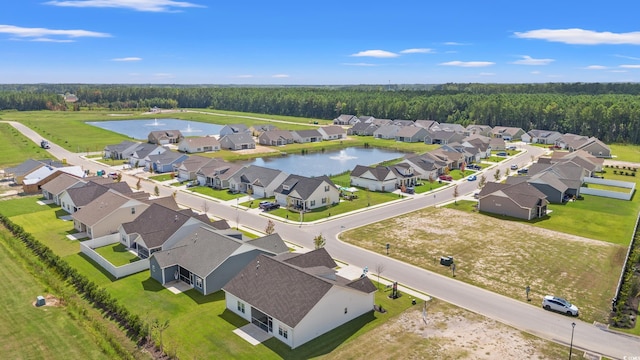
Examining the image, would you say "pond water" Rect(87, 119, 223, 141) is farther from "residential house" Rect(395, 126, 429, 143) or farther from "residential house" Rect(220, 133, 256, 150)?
"residential house" Rect(395, 126, 429, 143)

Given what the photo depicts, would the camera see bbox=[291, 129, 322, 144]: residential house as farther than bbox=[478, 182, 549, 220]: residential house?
Yes

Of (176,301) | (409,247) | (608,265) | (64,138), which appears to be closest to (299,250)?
(409,247)

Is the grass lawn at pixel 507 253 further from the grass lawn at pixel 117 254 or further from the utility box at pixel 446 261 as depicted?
the grass lawn at pixel 117 254

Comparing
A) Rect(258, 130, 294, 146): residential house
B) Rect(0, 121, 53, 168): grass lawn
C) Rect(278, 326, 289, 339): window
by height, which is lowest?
Rect(278, 326, 289, 339): window

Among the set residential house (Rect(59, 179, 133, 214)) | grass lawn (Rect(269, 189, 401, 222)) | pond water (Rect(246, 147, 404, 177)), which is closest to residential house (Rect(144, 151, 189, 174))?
pond water (Rect(246, 147, 404, 177))

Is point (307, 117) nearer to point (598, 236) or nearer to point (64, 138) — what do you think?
point (64, 138)

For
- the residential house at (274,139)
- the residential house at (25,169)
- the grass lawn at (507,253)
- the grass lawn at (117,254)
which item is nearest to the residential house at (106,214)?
the grass lawn at (117,254)
